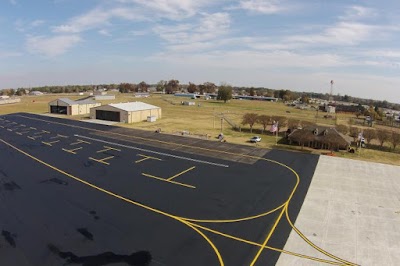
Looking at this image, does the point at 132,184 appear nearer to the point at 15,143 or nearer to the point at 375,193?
the point at 375,193

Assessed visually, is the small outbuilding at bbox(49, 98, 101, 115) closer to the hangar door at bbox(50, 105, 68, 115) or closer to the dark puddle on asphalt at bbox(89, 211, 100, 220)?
the hangar door at bbox(50, 105, 68, 115)

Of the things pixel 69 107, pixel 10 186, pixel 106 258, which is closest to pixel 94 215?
pixel 106 258

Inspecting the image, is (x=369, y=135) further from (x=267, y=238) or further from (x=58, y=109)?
(x=58, y=109)

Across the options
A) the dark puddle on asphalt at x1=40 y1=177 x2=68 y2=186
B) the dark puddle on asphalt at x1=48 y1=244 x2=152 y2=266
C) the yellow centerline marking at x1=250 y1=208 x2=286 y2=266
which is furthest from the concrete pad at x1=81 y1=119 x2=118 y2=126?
the yellow centerline marking at x1=250 y1=208 x2=286 y2=266

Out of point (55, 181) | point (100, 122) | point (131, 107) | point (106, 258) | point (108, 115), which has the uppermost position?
point (131, 107)

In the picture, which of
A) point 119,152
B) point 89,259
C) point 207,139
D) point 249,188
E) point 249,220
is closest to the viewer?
point 89,259

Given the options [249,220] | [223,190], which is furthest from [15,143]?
[249,220]

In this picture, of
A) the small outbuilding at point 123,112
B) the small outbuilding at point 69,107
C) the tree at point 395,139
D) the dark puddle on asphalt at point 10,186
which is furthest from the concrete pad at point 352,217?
the small outbuilding at point 69,107
